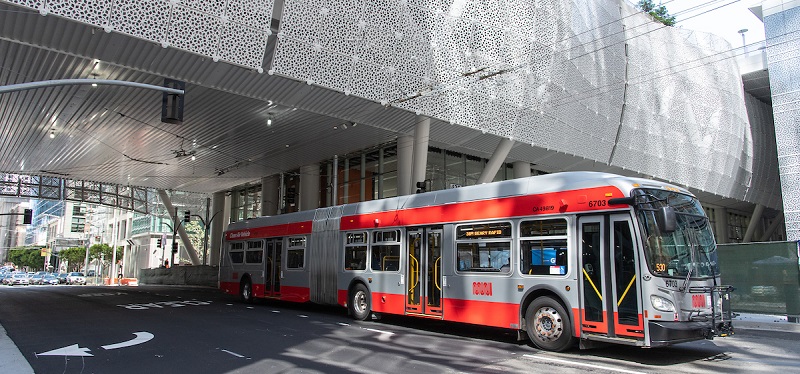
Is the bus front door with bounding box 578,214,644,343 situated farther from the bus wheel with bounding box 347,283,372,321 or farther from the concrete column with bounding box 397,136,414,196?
the concrete column with bounding box 397,136,414,196

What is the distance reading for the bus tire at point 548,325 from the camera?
956cm

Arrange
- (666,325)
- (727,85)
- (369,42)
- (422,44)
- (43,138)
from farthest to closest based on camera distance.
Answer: (727,85)
(43,138)
(422,44)
(369,42)
(666,325)

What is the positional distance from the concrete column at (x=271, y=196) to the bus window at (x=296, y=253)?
19948mm

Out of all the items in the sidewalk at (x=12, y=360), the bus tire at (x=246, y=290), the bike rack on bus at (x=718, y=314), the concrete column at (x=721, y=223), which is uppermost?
the concrete column at (x=721, y=223)

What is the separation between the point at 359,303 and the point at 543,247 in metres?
6.73

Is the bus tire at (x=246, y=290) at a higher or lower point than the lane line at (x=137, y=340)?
higher

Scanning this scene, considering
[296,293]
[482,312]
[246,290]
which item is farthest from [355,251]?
[246,290]

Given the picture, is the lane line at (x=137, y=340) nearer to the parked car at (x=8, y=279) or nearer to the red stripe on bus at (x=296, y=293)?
the red stripe on bus at (x=296, y=293)

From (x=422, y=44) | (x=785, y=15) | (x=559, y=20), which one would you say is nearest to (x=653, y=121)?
(x=785, y=15)

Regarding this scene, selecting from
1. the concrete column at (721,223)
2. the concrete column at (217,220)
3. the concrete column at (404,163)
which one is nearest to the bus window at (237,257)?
the concrete column at (404,163)

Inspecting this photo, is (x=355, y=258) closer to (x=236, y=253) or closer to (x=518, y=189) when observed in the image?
(x=518, y=189)

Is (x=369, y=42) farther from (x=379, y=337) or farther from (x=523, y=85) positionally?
(x=379, y=337)

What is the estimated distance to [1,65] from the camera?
56.3ft

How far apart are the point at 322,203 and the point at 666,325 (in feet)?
93.2
